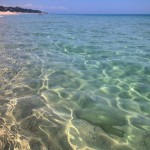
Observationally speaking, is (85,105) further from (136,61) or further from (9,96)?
(136,61)

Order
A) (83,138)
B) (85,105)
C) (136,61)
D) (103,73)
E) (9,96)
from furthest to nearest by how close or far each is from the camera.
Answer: (136,61), (103,73), (9,96), (85,105), (83,138)

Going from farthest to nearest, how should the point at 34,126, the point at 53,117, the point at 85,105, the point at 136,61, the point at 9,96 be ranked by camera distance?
the point at 136,61 < the point at 9,96 < the point at 85,105 < the point at 53,117 < the point at 34,126

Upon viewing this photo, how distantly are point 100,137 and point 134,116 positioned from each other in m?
1.12

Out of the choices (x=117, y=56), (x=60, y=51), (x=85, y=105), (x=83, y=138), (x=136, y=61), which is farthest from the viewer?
(x=60, y=51)

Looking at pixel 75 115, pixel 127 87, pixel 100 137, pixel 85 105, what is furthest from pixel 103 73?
pixel 100 137

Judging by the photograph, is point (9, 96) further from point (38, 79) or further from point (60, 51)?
point (60, 51)

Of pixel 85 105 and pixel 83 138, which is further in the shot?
pixel 85 105

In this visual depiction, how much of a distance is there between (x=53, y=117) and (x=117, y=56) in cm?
634

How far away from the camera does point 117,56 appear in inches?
408

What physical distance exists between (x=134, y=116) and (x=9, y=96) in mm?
2789

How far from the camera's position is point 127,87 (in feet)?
21.1

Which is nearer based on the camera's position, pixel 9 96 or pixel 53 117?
pixel 53 117

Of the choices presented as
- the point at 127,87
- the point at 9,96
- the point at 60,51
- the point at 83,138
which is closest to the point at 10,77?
the point at 9,96

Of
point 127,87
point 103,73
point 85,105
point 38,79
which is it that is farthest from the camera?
point 103,73
